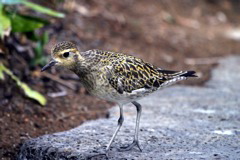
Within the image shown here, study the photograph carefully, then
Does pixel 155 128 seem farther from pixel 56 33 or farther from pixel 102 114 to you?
A: pixel 56 33

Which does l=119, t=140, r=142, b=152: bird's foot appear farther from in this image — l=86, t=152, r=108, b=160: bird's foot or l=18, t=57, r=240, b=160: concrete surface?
l=86, t=152, r=108, b=160: bird's foot

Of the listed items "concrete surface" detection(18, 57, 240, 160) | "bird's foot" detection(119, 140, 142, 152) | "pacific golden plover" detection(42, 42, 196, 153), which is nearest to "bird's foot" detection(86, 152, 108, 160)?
"concrete surface" detection(18, 57, 240, 160)

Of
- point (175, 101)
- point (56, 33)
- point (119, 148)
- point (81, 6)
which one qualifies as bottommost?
point (119, 148)

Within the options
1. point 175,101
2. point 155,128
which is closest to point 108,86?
point 155,128

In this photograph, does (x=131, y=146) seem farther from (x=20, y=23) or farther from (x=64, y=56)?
(x=20, y=23)

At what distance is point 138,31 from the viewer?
12109mm

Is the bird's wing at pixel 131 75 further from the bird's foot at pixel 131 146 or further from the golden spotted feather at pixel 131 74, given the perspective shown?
the bird's foot at pixel 131 146

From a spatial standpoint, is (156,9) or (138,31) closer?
(138,31)

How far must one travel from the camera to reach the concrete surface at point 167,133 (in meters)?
5.19

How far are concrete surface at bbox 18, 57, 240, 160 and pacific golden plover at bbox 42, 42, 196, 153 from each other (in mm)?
304

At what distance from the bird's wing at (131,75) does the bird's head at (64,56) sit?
400 mm

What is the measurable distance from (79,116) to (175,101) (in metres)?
1.63

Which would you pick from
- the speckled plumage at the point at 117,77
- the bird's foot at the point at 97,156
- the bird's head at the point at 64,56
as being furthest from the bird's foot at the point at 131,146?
the bird's head at the point at 64,56

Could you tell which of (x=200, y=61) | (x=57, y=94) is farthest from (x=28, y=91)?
(x=200, y=61)
